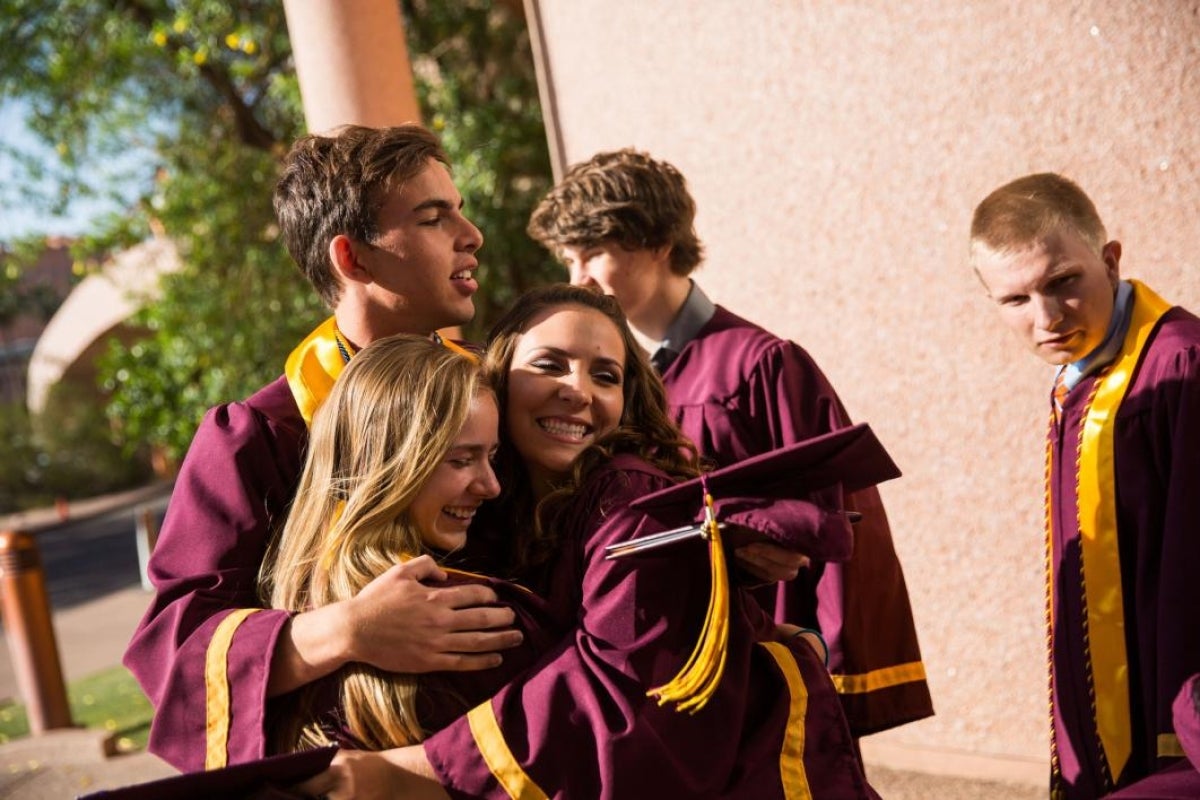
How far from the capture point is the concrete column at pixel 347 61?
4273 mm

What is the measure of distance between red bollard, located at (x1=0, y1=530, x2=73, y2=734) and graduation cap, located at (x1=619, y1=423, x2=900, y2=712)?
6060 mm

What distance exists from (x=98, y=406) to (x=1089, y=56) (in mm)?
22615

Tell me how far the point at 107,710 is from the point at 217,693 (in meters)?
6.57

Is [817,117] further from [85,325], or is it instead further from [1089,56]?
[85,325]

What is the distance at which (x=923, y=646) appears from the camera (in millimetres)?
4414

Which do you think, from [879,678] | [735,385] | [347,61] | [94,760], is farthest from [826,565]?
[94,760]

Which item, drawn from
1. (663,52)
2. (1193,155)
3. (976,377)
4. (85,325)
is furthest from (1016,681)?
(85,325)

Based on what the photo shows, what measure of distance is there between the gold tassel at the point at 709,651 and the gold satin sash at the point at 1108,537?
99 cm

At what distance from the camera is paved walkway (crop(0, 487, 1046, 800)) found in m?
4.36

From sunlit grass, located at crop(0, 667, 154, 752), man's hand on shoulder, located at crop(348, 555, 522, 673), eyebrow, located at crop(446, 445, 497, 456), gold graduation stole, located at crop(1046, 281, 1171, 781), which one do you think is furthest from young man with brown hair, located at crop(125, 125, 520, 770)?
sunlit grass, located at crop(0, 667, 154, 752)

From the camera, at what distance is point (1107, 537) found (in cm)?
254

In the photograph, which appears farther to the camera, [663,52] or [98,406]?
[98,406]

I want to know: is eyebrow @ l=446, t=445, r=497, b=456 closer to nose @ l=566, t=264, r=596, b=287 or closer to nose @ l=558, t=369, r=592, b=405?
nose @ l=558, t=369, r=592, b=405

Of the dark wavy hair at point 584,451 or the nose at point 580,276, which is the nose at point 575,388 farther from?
the nose at point 580,276
